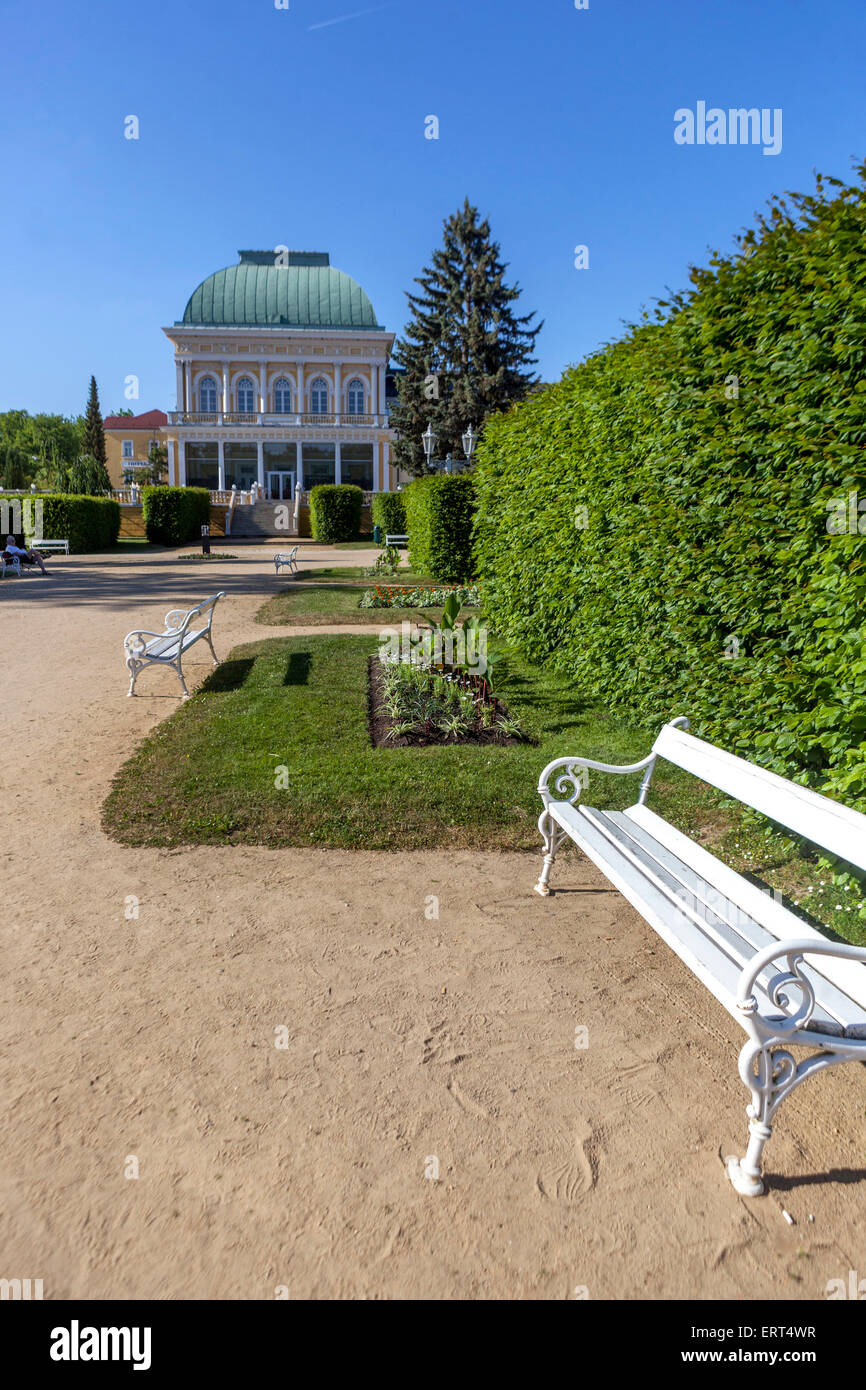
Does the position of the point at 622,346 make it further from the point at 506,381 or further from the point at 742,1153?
the point at 506,381

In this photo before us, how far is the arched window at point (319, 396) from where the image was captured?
59000 millimetres

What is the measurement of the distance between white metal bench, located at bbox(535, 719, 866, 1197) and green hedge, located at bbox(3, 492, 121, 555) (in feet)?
93.5

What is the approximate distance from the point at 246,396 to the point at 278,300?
7.20 m

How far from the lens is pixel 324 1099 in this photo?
2.72m

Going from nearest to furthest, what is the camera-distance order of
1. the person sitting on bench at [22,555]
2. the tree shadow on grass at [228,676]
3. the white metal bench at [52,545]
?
the tree shadow on grass at [228,676]
the person sitting on bench at [22,555]
the white metal bench at [52,545]

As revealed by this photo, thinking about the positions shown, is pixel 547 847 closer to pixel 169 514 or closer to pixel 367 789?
pixel 367 789

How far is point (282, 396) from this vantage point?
59000 millimetres

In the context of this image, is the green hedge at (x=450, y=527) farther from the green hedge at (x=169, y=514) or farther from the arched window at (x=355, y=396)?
the arched window at (x=355, y=396)

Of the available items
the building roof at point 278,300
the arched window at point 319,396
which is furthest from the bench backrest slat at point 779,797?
the building roof at point 278,300

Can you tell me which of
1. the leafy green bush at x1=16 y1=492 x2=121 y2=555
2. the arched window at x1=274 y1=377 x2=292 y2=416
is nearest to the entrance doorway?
the arched window at x1=274 y1=377 x2=292 y2=416

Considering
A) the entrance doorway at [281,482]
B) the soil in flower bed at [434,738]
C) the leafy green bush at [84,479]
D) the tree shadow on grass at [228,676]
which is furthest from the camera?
the entrance doorway at [281,482]

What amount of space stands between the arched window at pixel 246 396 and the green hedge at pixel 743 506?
55626mm

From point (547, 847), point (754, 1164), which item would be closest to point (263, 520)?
point (547, 847)

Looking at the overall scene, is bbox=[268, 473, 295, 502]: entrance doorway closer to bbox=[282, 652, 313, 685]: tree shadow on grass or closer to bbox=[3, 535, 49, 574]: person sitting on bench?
bbox=[3, 535, 49, 574]: person sitting on bench
